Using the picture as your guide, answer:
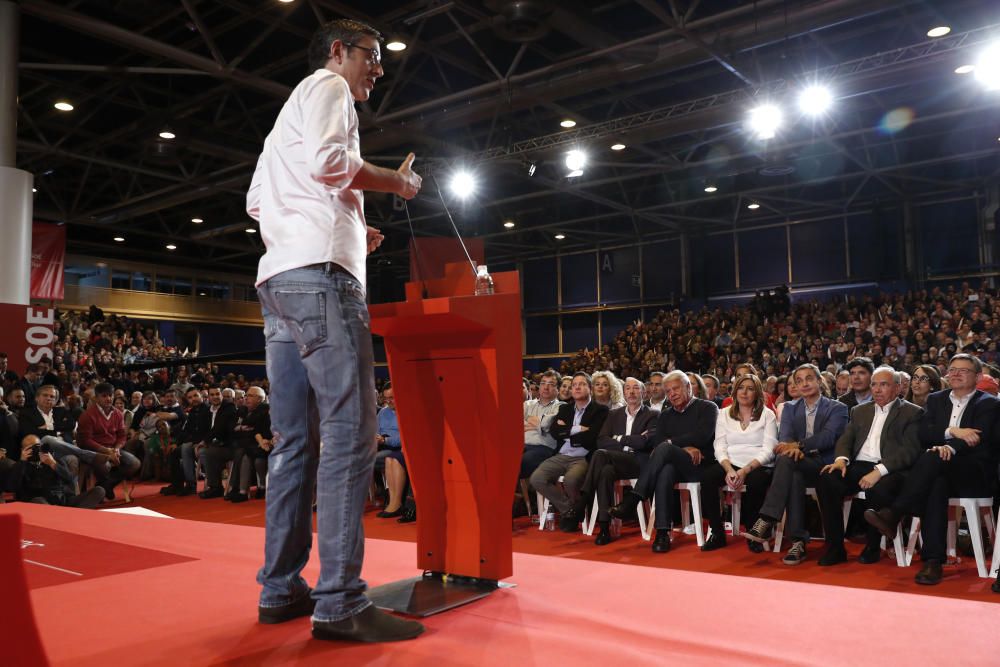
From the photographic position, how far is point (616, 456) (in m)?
5.10

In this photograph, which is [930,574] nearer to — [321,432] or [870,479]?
[870,479]

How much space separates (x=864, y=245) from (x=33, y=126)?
16.2 meters

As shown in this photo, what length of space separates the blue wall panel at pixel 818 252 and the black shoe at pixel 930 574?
47.8 ft

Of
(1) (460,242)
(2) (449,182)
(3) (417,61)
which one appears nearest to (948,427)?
(1) (460,242)

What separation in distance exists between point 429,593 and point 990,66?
28.4ft

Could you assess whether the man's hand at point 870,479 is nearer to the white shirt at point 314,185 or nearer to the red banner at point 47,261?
the white shirt at point 314,185

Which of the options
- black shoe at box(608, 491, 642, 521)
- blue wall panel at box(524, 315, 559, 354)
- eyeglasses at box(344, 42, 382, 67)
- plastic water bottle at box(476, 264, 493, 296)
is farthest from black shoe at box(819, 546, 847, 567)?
blue wall panel at box(524, 315, 559, 354)

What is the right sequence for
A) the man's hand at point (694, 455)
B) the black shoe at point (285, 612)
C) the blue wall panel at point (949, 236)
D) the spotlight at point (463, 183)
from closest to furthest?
the black shoe at point (285, 612) < the man's hand at point (694, 455) < the spotlight at point (463, 183) < the blue wall panel at point (949, 236)

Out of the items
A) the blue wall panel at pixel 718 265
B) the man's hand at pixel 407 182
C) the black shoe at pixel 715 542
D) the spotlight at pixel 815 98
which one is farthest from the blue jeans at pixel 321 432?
the blue wall panel at pixel 718 265

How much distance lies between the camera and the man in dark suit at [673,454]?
15.1ft

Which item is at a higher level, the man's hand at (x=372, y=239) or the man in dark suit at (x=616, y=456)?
the man's hand at (x=372, y=239)

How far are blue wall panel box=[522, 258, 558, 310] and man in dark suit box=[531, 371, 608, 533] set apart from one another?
51.5 ft

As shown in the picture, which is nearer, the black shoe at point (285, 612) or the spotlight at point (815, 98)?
the black shoe at point (285, 612)

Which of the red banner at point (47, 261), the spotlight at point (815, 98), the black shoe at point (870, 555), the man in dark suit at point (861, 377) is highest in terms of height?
the spotlight at point (815, 98)
